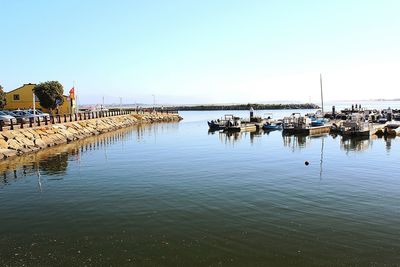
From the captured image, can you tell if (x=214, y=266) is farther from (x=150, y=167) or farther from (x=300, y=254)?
(x=150, y=167)

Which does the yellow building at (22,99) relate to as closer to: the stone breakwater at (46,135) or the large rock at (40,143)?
the stone breakwater at (46,135)

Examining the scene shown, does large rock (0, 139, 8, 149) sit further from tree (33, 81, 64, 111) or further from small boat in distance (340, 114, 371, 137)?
small boat in distance (340, 114, 371, 137)

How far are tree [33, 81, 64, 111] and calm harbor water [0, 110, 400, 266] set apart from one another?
121 feet

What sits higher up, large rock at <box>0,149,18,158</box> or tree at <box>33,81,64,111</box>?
tree at <box>33,81,64,111</box>

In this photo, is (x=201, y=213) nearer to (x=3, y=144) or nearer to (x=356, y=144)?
(x=3, y=144)

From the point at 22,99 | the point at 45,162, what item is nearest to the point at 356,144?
the point at 45,162

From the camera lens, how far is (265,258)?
420 inches

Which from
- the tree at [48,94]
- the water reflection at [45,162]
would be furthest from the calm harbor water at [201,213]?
the tree at [48,94]

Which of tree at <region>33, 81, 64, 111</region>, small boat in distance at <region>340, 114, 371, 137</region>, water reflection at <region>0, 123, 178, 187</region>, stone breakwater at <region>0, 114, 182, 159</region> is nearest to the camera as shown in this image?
water reflection at <region>0, 123, 178, 187</region>

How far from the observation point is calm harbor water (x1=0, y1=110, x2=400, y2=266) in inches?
432

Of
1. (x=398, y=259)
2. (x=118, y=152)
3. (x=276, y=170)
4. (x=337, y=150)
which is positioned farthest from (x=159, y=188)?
(x=337, y=150)

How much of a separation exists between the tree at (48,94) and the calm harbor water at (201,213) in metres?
36.8

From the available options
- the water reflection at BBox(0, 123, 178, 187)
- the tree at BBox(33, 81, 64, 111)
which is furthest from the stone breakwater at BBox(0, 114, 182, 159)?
the tree at BBox(33, 81, 64, 111)

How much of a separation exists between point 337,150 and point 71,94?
4512 centimetres
